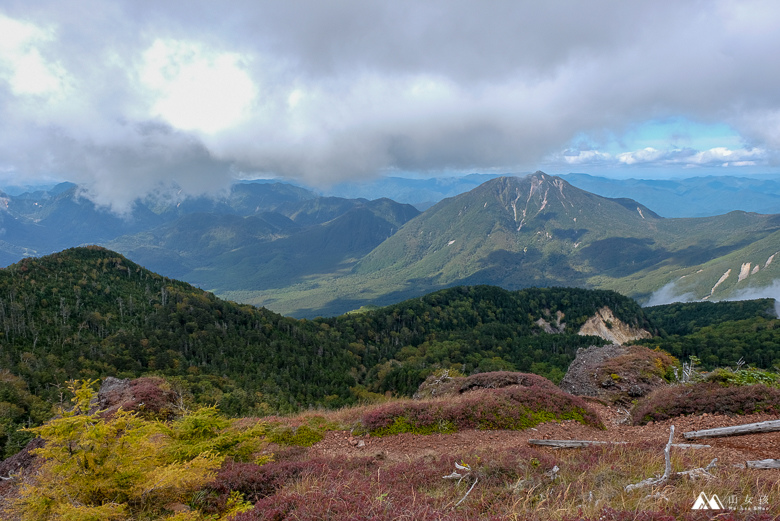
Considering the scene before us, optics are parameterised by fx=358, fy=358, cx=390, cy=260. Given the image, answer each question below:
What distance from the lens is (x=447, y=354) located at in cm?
9562

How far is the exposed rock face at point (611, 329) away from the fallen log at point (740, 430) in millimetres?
141041

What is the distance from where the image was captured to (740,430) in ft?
41.3

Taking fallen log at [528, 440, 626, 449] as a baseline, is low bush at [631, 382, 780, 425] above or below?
below

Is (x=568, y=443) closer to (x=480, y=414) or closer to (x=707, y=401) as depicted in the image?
(x=480, y=414)

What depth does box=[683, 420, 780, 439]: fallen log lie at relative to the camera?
1248 centimetres

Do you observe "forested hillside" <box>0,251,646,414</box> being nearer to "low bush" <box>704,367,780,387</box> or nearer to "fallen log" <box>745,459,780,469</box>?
"low bush" <box>704,367,780,387</box>

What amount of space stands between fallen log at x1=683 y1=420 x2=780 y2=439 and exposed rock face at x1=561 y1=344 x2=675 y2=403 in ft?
29.9

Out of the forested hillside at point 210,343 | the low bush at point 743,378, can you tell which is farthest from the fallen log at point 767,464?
the forested hillside at point 210,343

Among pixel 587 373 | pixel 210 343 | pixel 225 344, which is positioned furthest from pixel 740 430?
pixel 225 344

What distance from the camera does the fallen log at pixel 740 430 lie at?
12484 millimetres

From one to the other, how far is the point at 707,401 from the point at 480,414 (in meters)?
10.0

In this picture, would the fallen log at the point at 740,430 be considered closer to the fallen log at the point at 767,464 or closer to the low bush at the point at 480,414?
the low bush at the point at 480,414

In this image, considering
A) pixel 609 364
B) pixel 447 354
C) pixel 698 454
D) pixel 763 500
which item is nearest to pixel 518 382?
pixel 609 364

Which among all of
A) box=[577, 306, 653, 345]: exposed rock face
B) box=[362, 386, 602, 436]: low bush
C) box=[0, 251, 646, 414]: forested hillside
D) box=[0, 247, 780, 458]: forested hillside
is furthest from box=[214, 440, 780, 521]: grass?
box=[577, 306, 653, 345]: exposed rock face
